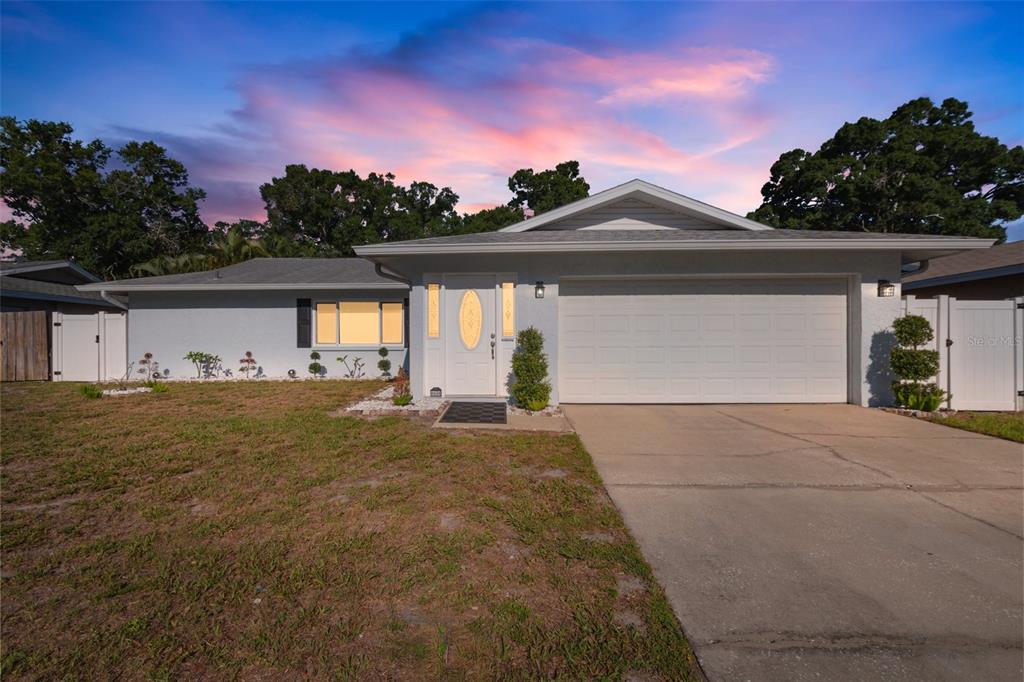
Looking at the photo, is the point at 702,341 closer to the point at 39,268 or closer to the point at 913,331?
the point at 913,331

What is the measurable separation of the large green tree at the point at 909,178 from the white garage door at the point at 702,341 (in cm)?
2093

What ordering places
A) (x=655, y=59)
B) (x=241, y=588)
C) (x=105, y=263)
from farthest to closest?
(x=105, y=263) < (x=655, y=59) < (x=241, y=588)

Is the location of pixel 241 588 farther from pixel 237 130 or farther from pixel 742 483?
pixel 237 130

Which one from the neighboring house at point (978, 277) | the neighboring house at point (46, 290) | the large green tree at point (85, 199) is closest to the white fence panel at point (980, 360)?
the neighboring house at point (978, 277)

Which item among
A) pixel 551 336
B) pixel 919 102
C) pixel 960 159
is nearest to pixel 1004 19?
pixel 551 336

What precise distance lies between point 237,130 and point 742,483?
14.5m

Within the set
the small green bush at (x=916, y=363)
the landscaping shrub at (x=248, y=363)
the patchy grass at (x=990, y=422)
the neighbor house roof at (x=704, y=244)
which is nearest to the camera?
the patchy grass at (x=990, y=422)

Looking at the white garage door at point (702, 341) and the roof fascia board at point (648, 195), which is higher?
the roof fascia board at point (648, 195)

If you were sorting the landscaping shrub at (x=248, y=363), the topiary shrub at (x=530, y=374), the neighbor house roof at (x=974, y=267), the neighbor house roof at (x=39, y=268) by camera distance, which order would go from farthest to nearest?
the neighbor house roof at (x=39, y=268) → the landscaping shrub at (x=248, y=363) → the neighbor house roof at (x=974, y=267) → the topiary shrub at (x=530, y=374)

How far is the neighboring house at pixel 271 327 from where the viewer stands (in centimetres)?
1157

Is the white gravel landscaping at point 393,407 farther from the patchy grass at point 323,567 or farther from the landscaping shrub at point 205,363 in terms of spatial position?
the landscaping shrub at point 205,363

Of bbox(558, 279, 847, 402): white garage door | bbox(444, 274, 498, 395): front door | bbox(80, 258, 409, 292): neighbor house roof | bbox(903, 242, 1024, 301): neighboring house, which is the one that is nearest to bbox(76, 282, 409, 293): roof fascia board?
bbox(80, 258, 409, 292): neighbor house roof

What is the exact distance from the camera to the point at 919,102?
25.6m

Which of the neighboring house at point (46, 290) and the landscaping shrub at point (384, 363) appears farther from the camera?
the neighboring house at point (46, 290)
